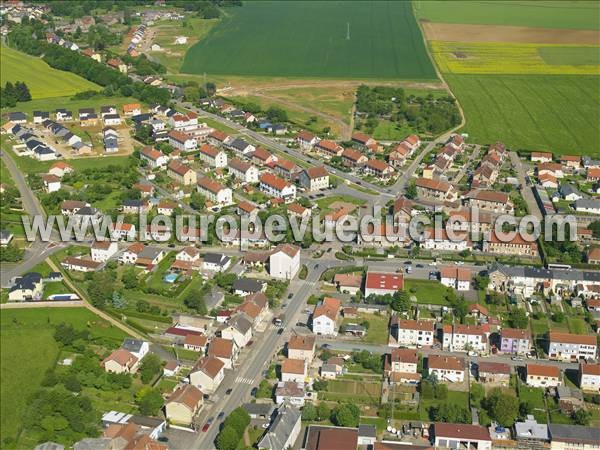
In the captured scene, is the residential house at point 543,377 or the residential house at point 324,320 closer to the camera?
the residential house at point 543,377

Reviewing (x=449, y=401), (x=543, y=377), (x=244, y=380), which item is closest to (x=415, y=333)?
(x=449, y=401)

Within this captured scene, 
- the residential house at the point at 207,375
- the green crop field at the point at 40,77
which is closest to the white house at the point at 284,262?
the residential house at the point at 207,375

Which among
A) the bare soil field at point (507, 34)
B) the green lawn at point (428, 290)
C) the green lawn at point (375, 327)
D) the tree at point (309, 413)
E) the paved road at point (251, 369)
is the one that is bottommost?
the paved road at point (251, 369)

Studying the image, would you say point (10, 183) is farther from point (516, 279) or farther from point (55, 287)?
point (516, 279)

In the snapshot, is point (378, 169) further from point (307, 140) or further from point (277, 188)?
point (277, 188)

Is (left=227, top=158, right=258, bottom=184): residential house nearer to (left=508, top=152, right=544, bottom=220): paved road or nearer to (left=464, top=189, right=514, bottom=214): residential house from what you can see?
(left=464, top=189, right=514, bottom=214): residential house

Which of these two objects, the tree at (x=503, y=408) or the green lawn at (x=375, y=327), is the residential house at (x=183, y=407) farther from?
the tree at (x=503, y=408)

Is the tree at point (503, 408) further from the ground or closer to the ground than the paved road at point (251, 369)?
further from the ground
